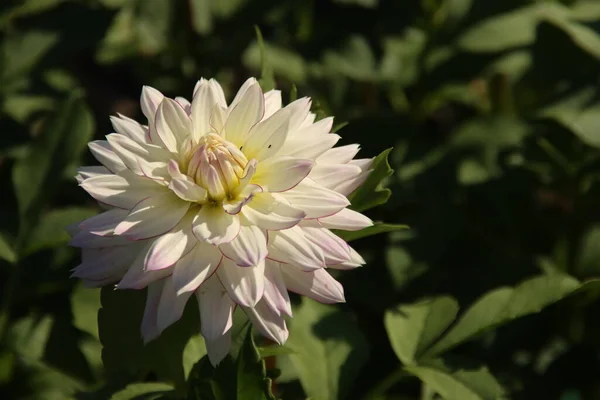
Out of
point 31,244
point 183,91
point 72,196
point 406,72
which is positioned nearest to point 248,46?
point 183,91

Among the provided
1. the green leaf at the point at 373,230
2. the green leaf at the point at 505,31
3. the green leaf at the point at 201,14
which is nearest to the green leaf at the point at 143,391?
the green leaf at the point at 373,230

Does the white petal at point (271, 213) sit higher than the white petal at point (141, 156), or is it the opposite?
the white petal at point (141, 156)

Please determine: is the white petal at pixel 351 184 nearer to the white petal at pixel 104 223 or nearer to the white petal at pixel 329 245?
the white petal at pixel 329 245

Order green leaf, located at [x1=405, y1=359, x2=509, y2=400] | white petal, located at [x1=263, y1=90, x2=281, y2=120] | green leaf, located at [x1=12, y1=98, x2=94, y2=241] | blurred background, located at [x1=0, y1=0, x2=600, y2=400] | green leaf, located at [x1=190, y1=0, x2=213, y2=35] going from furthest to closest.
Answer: green leaf, located at [x1=190, y1=0, x2=213, y2=35], blurred background, located at [x1=0, y1=0, x2=600, y2=400], green leaf, located at [x1=12, y1=98, x2=94, y2=241], green leaf, located at [x1=405, y1=359, x2=509, y2=400], white petal, located at [x1=263, y1=90, x2=281, y2=120]

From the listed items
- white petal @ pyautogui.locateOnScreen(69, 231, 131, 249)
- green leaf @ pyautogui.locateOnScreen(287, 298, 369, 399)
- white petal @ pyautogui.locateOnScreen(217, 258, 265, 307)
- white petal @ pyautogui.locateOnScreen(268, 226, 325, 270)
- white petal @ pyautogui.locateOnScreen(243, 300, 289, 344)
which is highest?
white petal @ pyautogui.locateOnScreen(69, 231, 131, 249)

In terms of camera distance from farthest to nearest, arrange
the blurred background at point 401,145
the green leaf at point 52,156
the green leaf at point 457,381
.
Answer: the blurred background at point 401,145, the green leaf at point 52,156, the green leaf at point 457,381

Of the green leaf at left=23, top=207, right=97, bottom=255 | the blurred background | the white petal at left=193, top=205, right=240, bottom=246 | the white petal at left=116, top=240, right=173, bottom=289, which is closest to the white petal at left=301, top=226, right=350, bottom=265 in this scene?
the white petal at left=193, top=205, right=240, bottom=246

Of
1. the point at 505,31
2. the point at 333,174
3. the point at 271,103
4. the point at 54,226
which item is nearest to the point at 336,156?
the point at 333,174

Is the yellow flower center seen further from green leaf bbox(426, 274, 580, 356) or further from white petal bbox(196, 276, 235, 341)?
green leaf bbox(426, 274, 580, 356)

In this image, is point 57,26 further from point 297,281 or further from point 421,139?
point 297,281
